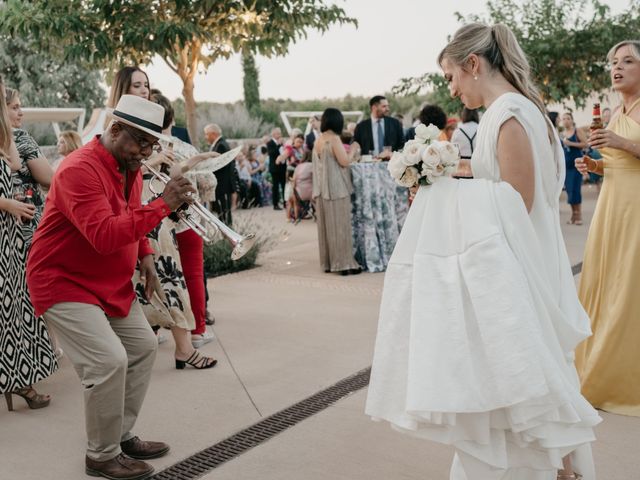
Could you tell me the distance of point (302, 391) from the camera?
4.82m

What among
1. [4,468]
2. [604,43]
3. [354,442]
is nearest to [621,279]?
[354,442]

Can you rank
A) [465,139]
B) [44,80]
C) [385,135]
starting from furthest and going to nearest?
[44,80] → [385,135] → [465,139]

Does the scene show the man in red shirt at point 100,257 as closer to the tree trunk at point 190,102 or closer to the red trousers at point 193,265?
the red trousers at point 193,265

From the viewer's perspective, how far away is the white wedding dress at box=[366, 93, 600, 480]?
247 cm

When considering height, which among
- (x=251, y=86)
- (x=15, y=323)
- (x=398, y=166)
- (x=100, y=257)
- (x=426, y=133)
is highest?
(x=251, y=86)

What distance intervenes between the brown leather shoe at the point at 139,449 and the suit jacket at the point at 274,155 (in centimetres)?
1444

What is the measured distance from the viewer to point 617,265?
14.4 feet

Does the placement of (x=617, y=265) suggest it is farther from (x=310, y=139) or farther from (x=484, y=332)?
(x=310, y=139)

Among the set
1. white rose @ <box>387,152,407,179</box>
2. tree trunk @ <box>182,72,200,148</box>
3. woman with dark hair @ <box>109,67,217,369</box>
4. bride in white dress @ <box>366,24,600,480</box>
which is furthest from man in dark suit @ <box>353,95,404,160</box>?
white rose @ <box>387,152,407,179</box>

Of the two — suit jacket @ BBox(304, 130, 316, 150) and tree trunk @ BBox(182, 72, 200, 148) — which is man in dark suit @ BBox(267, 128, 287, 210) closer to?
suit jacket @ BBox(304, 130, 316, 150)

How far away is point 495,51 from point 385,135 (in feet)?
24.1

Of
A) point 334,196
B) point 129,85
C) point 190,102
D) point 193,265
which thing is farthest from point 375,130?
point 129,85

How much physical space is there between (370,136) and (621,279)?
6300mm

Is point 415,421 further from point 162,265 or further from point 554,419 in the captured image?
point 162,265
